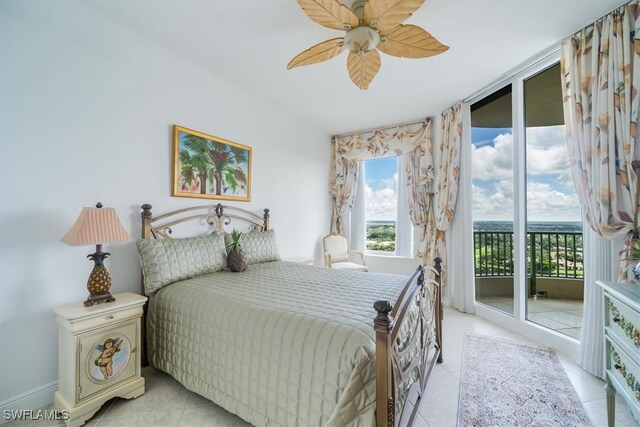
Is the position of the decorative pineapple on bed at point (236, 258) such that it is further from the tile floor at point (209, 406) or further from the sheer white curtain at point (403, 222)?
the sheer white curtain at point (403, 222)

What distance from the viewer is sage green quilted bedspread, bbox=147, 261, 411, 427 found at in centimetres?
116

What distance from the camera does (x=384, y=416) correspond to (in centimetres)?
104

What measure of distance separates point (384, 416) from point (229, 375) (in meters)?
0.96

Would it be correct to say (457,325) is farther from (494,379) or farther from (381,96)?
(381,96)

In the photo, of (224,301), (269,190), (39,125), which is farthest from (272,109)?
(224,301)

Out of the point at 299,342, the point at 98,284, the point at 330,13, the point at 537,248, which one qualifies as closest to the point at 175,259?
the point at 98,284

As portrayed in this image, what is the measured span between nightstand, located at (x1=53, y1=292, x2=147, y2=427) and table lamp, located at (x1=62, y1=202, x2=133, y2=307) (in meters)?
0.10

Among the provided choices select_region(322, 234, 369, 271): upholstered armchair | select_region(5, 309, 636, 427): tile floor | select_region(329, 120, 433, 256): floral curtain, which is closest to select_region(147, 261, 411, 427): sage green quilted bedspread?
select_region(5, 309, 636, 427): tile floor

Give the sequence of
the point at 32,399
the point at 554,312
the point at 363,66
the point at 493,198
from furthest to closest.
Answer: the point at 493,198
the point at 554,312
the point at 363,66
the point at 32,399

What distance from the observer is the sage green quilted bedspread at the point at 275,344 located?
45.5 inches

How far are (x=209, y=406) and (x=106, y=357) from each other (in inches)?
28.8

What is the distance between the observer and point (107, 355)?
1660 millimetres

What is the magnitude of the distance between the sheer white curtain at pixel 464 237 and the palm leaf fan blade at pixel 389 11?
237 cm

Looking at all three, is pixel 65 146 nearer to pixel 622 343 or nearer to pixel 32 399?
pixel 32 399
